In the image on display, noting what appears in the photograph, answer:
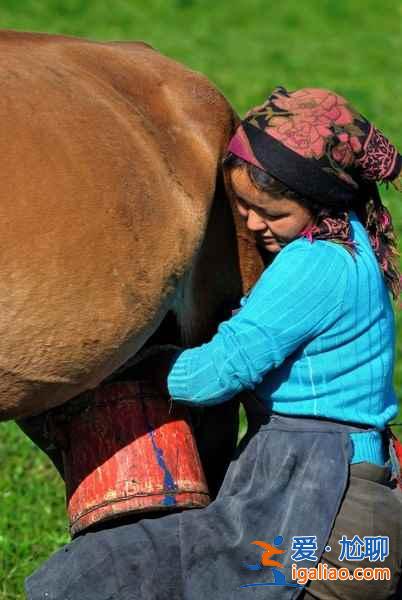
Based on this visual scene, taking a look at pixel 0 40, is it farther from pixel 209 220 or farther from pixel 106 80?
pixel 209 220

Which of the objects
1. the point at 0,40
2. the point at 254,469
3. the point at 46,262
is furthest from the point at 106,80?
the point at 254,469

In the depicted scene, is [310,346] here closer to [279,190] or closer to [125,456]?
[279,190]

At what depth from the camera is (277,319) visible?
266cm

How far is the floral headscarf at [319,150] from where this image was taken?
266 cm

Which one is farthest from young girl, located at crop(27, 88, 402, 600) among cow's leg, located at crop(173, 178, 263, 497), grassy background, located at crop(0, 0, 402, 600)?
grassy background, located at crop(0, 0, 402, 600)

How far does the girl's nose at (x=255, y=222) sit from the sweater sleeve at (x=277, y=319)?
11cm

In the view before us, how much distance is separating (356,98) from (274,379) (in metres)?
8.12

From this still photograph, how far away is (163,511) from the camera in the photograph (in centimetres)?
280

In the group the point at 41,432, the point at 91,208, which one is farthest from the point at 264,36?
the point at 91,208

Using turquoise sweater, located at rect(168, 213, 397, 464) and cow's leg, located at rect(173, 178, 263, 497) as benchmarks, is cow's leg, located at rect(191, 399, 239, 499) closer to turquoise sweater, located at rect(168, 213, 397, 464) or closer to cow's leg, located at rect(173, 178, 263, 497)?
cow's leg, located at rect(173, 178, 263, 497)

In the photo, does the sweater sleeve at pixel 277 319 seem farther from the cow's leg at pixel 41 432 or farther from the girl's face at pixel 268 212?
the cow's leg at pixel 41 432

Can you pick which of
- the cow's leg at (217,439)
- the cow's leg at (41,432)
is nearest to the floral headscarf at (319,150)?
the cow's leg at (217,439)

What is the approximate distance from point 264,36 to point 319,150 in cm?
1079

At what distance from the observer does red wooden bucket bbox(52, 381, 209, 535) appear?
8.91 feet
